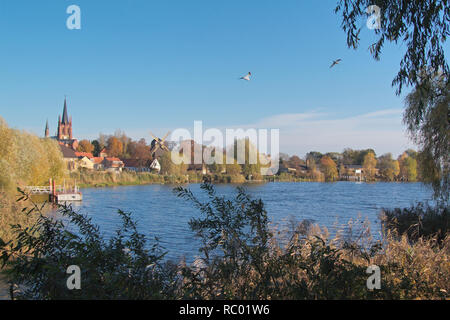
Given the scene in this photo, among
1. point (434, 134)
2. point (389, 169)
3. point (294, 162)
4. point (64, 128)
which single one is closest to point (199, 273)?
point (434, 134)

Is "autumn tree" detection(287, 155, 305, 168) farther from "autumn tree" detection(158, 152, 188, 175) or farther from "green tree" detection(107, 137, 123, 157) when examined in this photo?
"green tree" detection(107, 137, 123, 157)

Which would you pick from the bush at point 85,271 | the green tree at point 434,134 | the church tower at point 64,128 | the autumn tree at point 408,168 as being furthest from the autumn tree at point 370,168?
the church tower at point 64,128

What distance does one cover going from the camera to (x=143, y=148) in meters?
83.8

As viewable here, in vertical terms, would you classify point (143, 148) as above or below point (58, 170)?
above

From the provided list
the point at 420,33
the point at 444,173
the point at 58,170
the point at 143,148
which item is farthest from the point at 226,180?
the point at 420,33

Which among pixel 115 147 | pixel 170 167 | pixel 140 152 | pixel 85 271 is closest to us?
pixel 85 271

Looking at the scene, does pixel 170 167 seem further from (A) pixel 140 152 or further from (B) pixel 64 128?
(B) pixel 64 128

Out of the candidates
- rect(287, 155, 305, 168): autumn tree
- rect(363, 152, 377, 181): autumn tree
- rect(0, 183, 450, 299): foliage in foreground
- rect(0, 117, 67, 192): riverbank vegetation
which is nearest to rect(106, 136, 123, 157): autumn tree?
rect(287, 155, 305, 168): autumn tree

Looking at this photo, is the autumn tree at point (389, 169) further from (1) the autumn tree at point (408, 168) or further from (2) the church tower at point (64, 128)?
(2) the church tower at point (64, 128)
